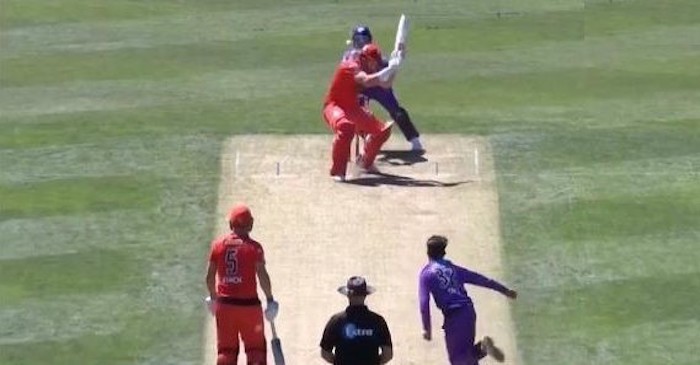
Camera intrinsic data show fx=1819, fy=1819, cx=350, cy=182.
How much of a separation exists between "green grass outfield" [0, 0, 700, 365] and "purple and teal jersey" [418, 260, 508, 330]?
5.24ft

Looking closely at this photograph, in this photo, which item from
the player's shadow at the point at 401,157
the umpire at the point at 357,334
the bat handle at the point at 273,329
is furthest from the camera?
the player's shadow at the point at 401,157

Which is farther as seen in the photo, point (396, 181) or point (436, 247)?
point (396, 181)

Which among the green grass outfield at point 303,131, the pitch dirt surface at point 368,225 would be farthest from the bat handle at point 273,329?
the green grass outfield at point 303,131

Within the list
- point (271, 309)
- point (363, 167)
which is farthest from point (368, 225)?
point (271, 309)

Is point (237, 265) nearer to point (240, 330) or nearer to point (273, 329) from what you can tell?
point (240, 330)

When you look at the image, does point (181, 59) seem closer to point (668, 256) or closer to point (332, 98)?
point (332, 98)

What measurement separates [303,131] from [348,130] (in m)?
2.12

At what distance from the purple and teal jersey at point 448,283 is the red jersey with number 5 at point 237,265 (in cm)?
141

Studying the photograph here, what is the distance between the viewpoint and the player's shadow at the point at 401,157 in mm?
21609

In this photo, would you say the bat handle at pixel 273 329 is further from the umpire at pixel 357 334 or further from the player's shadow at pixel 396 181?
the player's shadow at pixel 396 181

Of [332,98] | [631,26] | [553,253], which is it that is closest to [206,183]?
[332,98]

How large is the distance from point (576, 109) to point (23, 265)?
8.15 meters

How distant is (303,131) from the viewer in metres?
22.6

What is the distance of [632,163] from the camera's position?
70.2 feet
